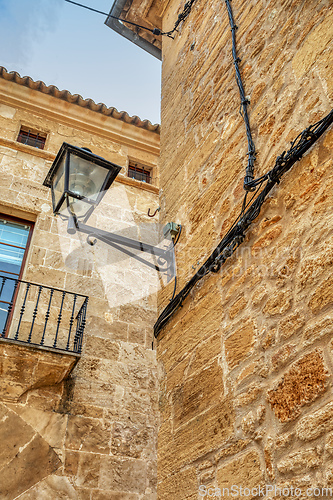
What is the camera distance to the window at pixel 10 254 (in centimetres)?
578

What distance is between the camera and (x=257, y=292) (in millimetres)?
2174

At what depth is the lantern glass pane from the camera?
3388 millimetres

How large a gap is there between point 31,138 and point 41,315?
3221 millimetres

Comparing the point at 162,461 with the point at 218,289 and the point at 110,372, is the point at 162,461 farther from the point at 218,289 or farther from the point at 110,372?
the point at 110,372

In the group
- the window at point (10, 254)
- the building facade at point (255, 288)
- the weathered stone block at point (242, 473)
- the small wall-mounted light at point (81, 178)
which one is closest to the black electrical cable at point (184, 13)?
the building facade at point (255, 288)

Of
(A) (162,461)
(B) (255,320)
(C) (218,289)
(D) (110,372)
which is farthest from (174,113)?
(D) (110,372)

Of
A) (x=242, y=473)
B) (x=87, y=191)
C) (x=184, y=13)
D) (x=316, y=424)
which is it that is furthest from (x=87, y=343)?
(x=316, y=424)

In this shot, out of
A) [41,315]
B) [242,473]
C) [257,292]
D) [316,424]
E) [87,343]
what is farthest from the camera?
[87,343]

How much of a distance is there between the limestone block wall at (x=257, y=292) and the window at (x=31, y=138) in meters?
4.58

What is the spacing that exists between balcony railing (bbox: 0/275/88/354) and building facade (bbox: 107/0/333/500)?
99.2 inches

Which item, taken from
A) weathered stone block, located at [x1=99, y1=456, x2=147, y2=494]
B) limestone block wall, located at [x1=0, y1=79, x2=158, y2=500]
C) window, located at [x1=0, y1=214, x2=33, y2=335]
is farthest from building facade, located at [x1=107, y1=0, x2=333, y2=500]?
window, located at [x1=0, y1=214, x2=33, y2=335]

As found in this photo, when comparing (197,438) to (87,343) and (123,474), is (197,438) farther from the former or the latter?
(87,343)

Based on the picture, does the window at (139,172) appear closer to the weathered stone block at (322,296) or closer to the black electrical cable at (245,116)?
the black electrical cable at (245,116)

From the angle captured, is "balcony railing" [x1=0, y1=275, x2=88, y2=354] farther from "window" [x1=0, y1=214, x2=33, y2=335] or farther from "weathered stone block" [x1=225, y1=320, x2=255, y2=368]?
"weathered stone block" [x1=225, y1=320, x2=255, y2=368]
